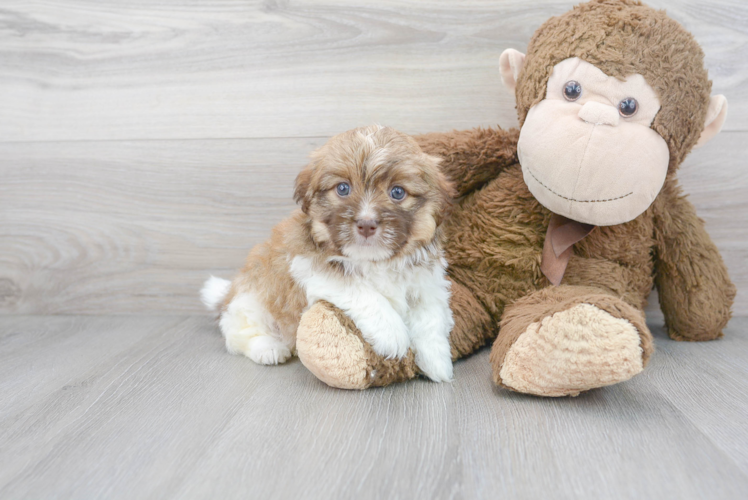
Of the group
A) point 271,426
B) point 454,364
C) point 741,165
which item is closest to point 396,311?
point 454,364

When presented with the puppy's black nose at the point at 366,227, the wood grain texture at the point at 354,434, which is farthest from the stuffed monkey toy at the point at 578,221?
the puppy's black nose at the point at 366,227

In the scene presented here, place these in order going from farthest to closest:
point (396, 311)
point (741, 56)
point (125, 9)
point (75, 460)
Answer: point (125, 9) → point (741, 56) → point (396, 311) → point (75, 460)

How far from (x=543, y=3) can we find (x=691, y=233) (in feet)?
2.97

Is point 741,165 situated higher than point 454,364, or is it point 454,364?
point 741,165

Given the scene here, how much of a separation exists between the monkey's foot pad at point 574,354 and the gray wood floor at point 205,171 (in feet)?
0.21

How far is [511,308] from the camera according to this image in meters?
1.59

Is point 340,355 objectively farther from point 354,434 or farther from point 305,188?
point 305,188

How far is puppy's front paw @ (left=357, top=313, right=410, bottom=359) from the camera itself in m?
1.38

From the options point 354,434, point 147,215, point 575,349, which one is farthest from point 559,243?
point 147,215

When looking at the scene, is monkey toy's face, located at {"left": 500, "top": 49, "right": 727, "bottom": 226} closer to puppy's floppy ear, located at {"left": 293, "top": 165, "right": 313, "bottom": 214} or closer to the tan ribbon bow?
the tan ribbon bow

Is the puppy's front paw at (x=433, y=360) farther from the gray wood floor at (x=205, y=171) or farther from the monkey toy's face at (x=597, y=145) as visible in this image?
the monkey toy's face at (x=597, y=145)

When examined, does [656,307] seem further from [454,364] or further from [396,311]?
[396,311]

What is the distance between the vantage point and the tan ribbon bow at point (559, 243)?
161cm

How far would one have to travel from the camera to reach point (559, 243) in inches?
63.7
